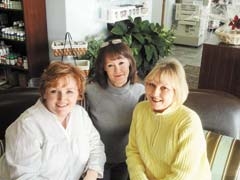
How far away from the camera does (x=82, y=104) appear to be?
160cm

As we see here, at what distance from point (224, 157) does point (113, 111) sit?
600 millimetres

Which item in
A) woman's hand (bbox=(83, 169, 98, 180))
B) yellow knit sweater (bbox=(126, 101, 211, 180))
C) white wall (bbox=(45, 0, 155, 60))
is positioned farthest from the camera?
white wall (bbox=(45, 0, 155, 60))

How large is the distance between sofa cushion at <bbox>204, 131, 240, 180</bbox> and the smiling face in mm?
353

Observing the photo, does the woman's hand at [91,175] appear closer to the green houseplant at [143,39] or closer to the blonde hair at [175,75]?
the blonde hair at [175,75]

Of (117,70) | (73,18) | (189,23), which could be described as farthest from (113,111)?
(189,23)

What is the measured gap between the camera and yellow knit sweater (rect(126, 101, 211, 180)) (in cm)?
119

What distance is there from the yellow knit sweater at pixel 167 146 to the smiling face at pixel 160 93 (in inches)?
1.3

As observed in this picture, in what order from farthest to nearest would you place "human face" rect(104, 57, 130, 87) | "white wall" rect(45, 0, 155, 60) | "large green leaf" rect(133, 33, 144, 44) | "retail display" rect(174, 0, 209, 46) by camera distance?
1. "retail display" rect(174, 0, 209, 46)
2. "large green leaf" rect(133, 33, 144, 44)
3. "white wall" rect(45, 0, 155, 60)
4. "human face" rect(104, 57, 130, 87)

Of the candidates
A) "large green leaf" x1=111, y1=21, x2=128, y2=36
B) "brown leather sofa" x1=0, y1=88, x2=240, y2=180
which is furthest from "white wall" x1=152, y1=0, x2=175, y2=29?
"brown leather sofa" x1=0, y1=88, x2=240, y2=180

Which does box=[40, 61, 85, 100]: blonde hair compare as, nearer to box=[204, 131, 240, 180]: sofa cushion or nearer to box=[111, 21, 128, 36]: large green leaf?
box=[204, 131, 240, 180]: sofa cushion

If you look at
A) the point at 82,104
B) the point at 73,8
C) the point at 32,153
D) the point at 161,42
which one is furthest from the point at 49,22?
the point at 32,153

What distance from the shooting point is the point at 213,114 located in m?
1.50

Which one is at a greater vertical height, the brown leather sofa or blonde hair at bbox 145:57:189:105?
blonde hair at bbox 145:57:189:105

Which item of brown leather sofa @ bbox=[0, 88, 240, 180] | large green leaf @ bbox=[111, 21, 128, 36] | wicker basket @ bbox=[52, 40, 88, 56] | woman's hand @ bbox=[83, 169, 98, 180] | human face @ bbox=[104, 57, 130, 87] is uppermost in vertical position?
large green leaf @ bbox=[111, 21, 128, 36]
